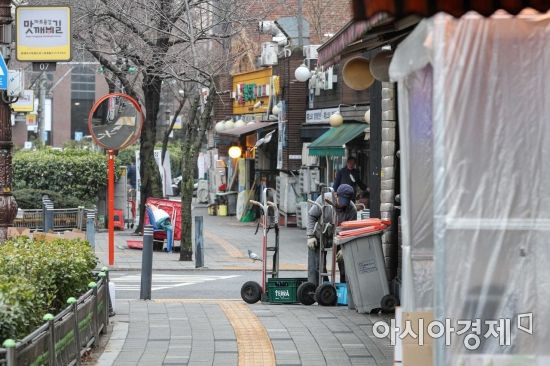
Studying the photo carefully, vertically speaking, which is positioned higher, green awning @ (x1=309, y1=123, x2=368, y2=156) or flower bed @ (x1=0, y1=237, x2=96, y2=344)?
green awning @ (x1=309, y1=123, x2=368, y2=156)

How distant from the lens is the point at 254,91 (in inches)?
1608

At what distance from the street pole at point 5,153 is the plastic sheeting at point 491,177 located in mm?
7822

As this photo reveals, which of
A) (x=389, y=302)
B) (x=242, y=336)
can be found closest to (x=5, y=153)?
(x=242, y=336)

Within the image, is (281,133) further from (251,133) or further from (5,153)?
(5,153)

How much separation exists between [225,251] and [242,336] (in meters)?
15.0

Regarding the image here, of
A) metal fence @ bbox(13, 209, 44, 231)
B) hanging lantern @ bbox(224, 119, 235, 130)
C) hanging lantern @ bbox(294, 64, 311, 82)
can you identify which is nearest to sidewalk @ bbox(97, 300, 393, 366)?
metal fence @ bbox(13, 209, 44, 231)

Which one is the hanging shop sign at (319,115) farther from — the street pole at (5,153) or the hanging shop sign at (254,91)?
the street pole at (5,153)

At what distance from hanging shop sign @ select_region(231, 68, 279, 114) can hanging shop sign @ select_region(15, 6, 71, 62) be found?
2296cm

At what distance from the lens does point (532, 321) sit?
5.96 metres

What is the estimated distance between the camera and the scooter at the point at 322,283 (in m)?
13.7

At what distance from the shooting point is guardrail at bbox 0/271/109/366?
264 inches

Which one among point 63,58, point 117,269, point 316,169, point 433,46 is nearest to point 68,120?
point 316,169

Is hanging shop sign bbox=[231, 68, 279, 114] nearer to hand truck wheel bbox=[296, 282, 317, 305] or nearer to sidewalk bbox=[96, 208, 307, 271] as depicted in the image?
sidewalk bbox=[96, 208, 307, 271]

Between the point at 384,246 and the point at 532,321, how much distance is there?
7426 millimetres
